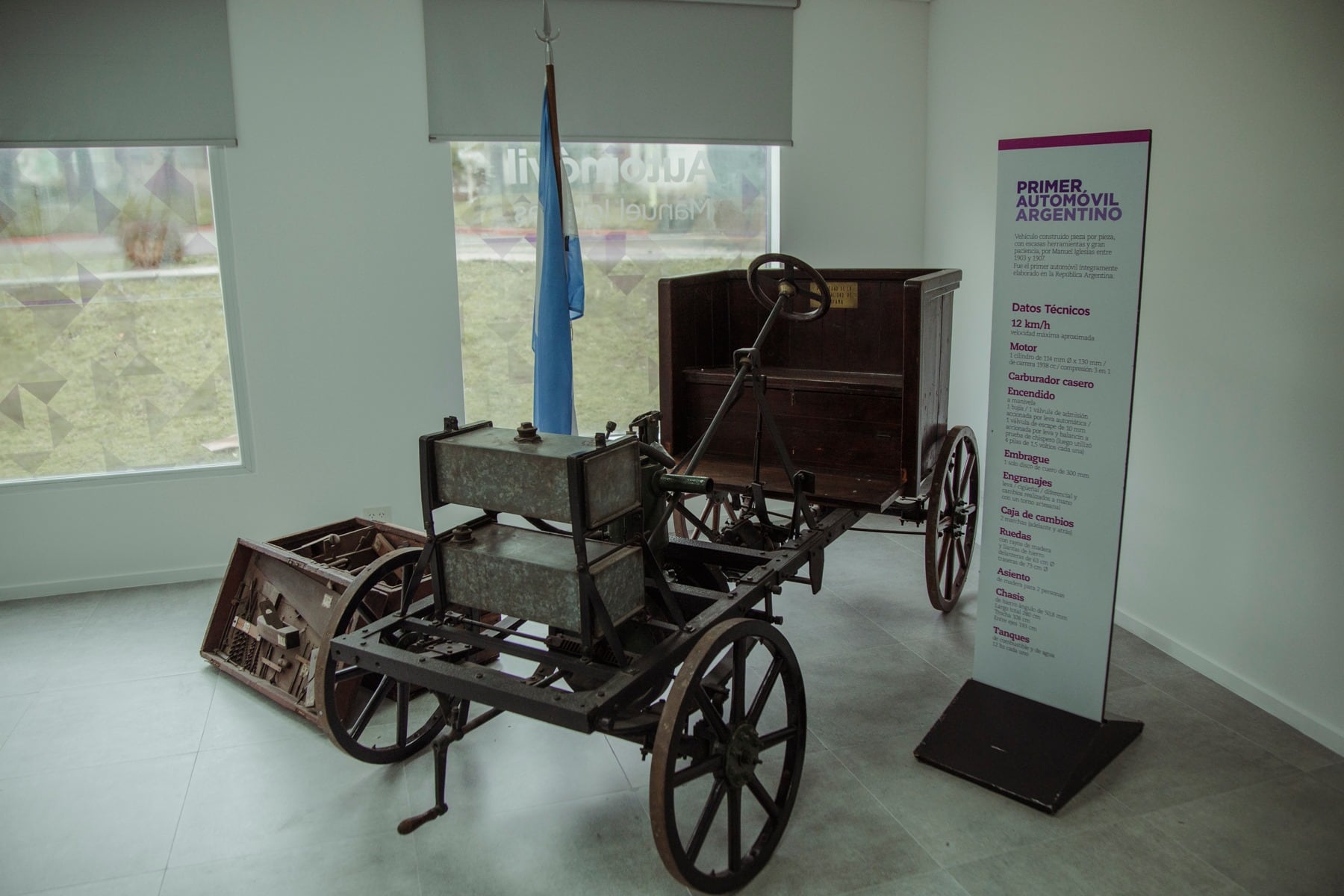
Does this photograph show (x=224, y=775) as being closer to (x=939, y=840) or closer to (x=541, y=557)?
(x=541, y=557)

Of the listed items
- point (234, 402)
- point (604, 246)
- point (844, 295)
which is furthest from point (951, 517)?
point (234, 402)

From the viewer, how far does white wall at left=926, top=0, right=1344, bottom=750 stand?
306 cm

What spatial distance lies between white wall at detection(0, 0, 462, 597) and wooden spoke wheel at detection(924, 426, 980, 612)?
241cm

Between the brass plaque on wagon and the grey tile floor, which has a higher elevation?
the brass plaque on wagon

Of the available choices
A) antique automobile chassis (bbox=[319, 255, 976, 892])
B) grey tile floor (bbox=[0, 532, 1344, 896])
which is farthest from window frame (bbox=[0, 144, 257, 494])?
antique automobile chassis (bbox=[319, 255, 976, 892])

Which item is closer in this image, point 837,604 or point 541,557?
point 541,557

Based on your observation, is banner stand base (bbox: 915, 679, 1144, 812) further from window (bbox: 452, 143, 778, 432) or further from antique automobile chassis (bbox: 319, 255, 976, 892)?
window (bbox: 452, 143, 778, 432)

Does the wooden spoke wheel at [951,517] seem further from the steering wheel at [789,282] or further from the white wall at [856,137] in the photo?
the white wall at [856,137]

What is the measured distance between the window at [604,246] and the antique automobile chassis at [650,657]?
208 centimetres

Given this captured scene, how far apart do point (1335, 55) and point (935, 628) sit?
239 cm

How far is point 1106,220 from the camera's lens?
285cm

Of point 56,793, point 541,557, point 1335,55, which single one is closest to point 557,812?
point 541,557

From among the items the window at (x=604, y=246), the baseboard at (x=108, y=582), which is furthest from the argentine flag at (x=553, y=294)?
the baseboard at (x=108, y=582)

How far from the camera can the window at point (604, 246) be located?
5027 mm
